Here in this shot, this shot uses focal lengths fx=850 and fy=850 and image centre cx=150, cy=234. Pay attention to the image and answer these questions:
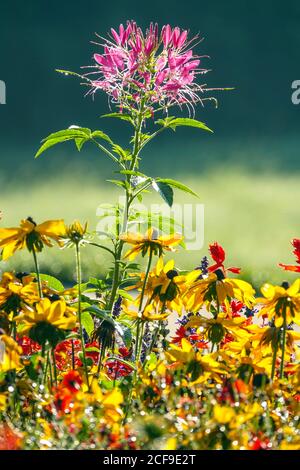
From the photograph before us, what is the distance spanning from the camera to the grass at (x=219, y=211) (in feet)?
24.1

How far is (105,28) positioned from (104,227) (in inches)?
366

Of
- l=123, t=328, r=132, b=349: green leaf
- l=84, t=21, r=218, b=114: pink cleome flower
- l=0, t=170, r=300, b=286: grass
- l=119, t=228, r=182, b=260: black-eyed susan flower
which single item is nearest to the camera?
l=119, t=228, r=182, b=260: black-eyed susan flower

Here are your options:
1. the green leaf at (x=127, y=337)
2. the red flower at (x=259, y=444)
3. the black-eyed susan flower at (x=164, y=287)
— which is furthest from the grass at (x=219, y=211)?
the red flower at (x=259, y=444)

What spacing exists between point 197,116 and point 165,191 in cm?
859

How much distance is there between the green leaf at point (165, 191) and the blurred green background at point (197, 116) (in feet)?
19.2

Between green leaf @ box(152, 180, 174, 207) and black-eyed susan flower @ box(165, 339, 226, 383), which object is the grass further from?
black-eyed susan flower @ box(165, 339, 226, 383)

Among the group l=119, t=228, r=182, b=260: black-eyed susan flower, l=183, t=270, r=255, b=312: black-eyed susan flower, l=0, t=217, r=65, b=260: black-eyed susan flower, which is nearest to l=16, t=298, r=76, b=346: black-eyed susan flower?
l=0, t=217, r=65, b=260: black-eyed susan flower

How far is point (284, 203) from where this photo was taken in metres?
9.53

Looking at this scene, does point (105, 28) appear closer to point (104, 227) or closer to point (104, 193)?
point (104, 193)

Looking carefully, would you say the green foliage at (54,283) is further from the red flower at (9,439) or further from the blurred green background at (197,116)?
the blurred green background at (197,116)

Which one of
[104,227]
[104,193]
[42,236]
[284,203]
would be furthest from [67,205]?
[42,236]

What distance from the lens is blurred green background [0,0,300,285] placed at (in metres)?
9.37

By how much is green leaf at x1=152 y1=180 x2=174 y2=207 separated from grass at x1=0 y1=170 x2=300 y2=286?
14.6ft
